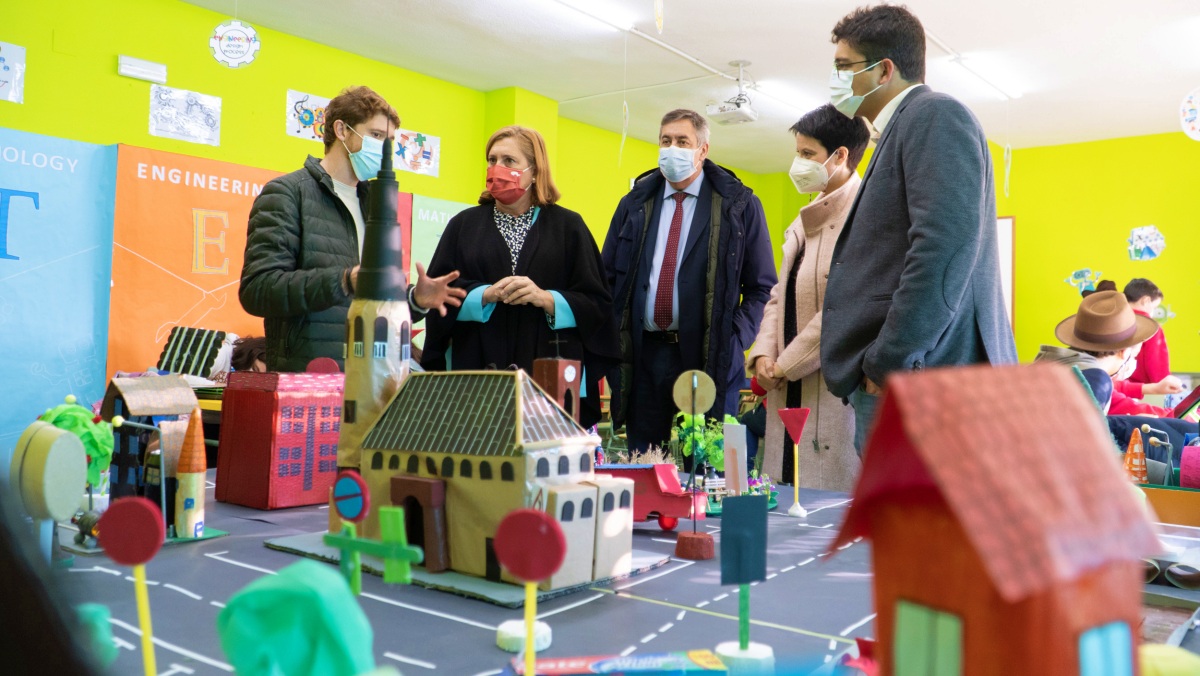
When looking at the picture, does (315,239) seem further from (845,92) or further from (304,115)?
(304,115)

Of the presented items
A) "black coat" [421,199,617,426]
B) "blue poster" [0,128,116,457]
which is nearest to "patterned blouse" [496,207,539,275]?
"black coat" [421,199,617,426]

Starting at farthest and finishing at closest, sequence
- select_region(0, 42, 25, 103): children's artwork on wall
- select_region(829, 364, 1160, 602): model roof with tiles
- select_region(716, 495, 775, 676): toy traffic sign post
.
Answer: select_region(0, 42, 25, 103): children's artwork on wall < select_region(716, 495, 775, 676): toy traffic sign post < select_region(829, 364, 1160, 602): model roof with tiles

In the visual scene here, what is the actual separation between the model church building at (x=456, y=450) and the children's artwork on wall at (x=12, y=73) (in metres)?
4.29

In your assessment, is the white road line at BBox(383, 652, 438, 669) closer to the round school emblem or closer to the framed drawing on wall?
the round school emblem

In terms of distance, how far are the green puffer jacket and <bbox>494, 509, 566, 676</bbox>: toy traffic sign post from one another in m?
1.27

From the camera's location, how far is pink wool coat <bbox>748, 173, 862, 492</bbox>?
2398mm

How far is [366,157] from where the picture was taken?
6.59 feet

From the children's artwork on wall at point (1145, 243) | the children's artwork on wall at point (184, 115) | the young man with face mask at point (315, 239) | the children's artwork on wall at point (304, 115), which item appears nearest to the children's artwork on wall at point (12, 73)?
the children's artwork on wall at point (184, 115)

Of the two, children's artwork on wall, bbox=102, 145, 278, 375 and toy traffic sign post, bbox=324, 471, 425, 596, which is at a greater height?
children's artwork on wall, bbox=102, 145, 278, 375

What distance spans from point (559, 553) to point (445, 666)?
289 millimetres

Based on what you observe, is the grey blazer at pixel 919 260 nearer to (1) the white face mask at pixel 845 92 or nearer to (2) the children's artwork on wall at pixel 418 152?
(1) the white face mask at pixel 845 92

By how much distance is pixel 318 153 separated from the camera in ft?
19.2

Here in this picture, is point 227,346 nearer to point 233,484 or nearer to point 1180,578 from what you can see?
point 233,484

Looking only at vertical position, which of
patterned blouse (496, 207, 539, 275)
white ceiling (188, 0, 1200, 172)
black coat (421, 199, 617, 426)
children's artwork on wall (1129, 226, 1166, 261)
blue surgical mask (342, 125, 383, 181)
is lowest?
black coat (421, 199, 617, 426)
